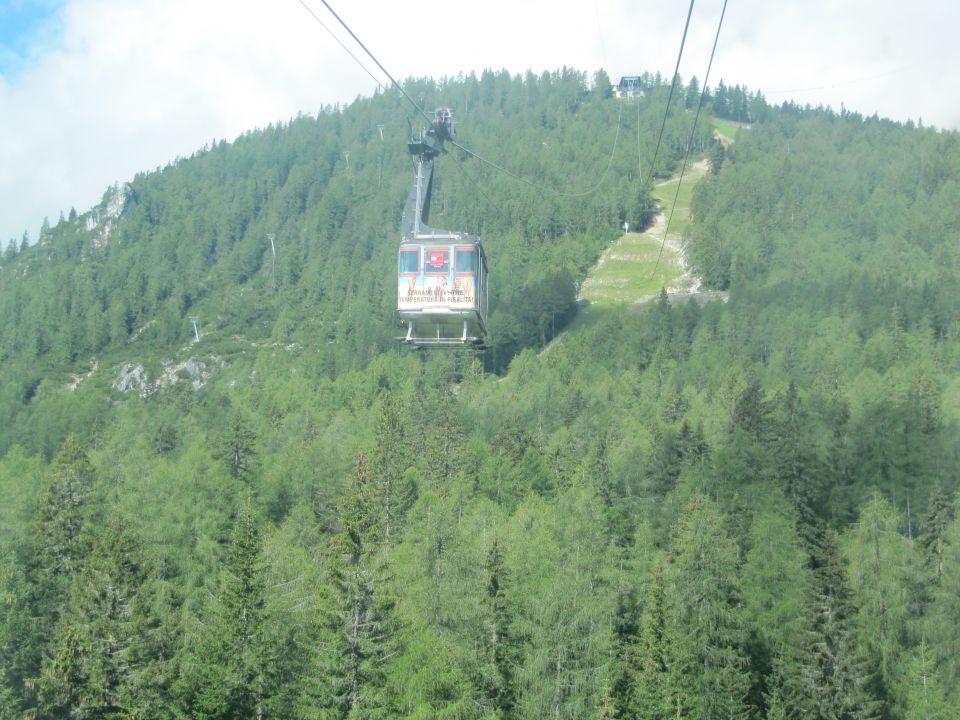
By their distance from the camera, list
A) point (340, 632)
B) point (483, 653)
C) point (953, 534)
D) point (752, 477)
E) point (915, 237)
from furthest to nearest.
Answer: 1. point (915, 237)
2. point (752, 477)
3. point (953, 534)
4. point (483, 653)
5. point (340, 632)

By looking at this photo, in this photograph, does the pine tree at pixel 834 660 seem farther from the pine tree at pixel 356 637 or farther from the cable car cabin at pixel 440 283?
the cable car cabin at pixel 440 283

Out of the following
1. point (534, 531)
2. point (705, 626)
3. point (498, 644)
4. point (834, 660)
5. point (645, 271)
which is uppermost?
point (645, 271)

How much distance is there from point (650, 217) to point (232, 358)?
244 feet

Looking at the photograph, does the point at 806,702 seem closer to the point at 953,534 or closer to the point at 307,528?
the point at 953,534

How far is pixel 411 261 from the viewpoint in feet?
113

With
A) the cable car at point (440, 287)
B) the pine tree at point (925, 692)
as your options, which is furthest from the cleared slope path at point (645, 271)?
the cable car at point (440, 287)

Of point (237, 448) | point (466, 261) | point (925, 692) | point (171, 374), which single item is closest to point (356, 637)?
point (466, 261)

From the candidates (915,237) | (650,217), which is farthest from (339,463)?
(650,217)

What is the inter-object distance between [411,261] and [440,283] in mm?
1138

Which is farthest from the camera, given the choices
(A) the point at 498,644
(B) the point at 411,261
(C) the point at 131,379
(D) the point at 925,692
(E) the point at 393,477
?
(C) the point at 131,379

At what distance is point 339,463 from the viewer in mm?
76312

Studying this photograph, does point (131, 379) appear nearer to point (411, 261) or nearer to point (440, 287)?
point (411, 261)

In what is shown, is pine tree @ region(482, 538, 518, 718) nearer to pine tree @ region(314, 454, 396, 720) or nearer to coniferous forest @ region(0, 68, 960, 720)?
coniferous forest @ region(0, 68, 960, 720)

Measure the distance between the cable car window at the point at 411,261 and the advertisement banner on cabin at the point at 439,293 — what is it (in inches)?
13.7
